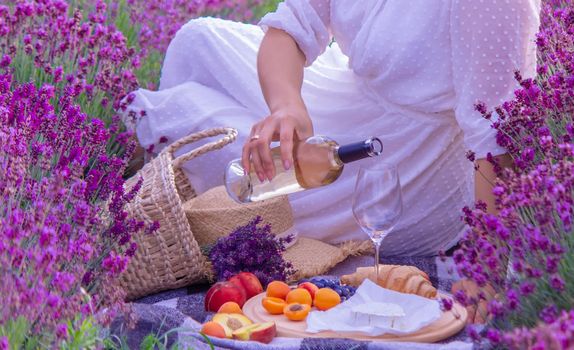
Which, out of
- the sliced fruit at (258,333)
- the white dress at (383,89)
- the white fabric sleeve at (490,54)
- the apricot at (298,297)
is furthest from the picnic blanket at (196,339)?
the white dress at (383,89)

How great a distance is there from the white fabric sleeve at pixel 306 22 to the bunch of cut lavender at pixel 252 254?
0.62 metres

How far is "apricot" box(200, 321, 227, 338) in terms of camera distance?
260 centimetres

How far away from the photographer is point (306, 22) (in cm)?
349

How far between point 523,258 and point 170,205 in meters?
1.35

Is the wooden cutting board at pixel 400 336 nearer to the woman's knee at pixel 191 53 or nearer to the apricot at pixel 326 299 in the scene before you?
the apricot at pixel 326 299

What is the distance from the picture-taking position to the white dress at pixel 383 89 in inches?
120

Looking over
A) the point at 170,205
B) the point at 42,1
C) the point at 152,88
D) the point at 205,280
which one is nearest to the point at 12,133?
the point at 170,205

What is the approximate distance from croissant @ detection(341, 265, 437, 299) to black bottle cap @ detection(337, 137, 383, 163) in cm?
46

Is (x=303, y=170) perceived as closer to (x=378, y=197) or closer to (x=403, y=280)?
(x=378, y=197)

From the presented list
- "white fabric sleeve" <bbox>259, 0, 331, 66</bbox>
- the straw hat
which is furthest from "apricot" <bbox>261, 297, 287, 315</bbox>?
"white fabric sleeve" <bbox>259, 0, 331, 66</bbox>

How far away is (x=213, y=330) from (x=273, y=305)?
0.82ft

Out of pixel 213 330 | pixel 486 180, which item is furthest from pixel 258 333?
pixel 486 180

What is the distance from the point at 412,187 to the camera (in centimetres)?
370

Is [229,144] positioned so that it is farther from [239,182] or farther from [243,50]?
[239,182]
